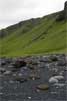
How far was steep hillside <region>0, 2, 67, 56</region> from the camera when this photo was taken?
373 feet

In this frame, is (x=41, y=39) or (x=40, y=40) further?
(x=41, y=39)

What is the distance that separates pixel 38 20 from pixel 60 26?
45.3 m

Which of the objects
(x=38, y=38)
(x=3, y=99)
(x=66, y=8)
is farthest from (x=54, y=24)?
(x=3, y=99)

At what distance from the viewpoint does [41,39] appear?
136m

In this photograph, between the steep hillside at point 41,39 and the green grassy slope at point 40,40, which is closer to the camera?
the green grassy slope at point 40,40

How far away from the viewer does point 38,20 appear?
19012cm

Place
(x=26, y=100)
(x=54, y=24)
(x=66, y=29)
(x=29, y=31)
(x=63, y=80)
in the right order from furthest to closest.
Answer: (x=29, y=31)
(x=54, y=24)
(x=66, y=29)
(x=63, y=80)
(x=26, y=100)

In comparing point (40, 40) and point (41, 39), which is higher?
point (41, 39)

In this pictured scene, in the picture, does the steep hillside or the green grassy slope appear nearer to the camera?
the green grassy slope

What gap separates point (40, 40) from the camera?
13462 cm

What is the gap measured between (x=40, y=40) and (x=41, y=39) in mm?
1446

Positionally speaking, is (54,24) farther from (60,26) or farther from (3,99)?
(3,99)

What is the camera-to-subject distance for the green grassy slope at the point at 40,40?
113 meters

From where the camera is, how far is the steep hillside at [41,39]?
373ft
